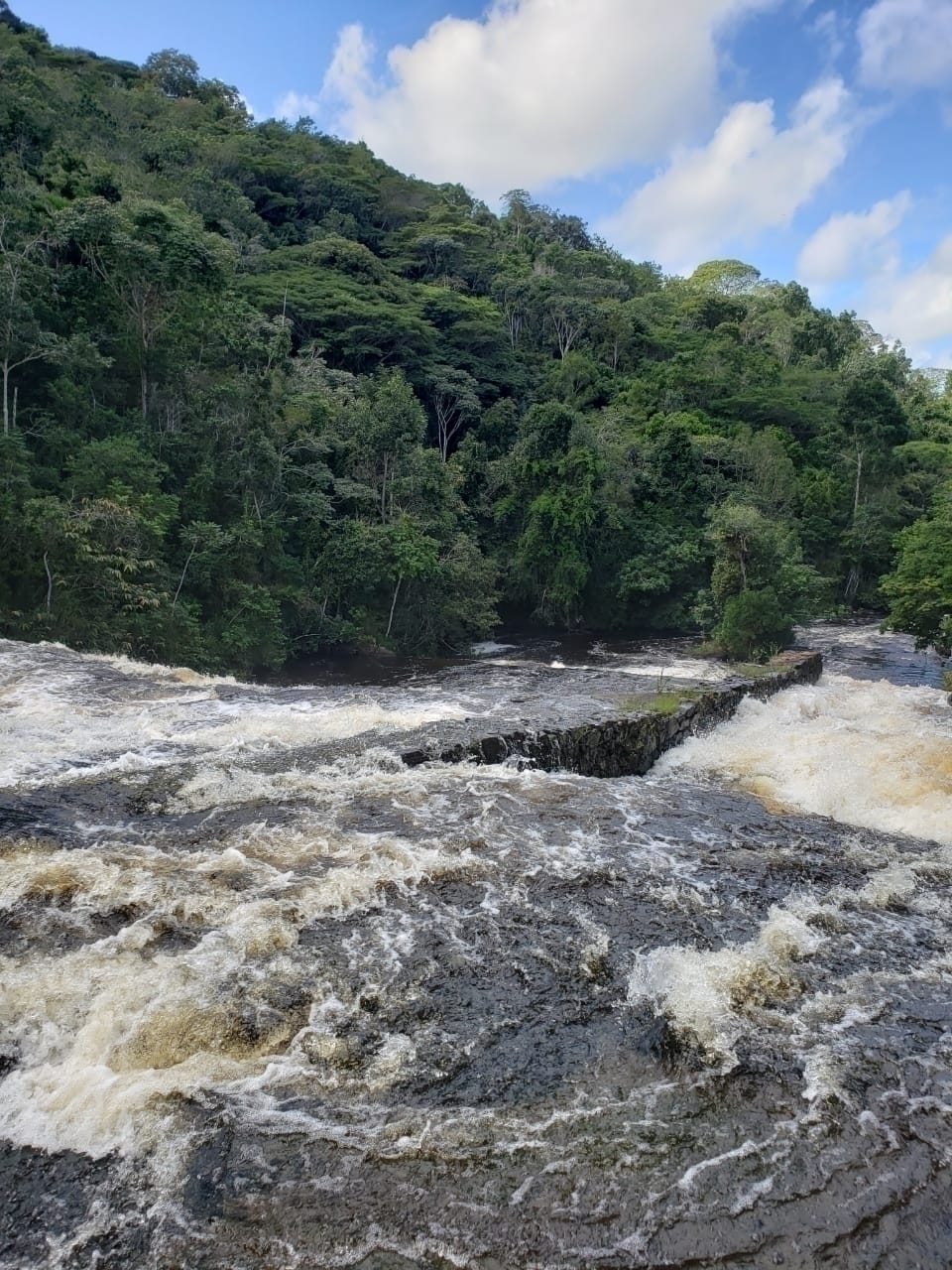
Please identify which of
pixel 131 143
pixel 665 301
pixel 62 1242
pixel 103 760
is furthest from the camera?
pixel 665 301

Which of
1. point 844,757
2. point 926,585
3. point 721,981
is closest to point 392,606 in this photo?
point 926,585

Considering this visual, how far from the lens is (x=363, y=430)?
63.8 feet

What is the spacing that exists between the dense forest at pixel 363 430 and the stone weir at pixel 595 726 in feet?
23.3

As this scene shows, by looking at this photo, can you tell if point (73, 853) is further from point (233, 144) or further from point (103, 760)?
point (233, 144)

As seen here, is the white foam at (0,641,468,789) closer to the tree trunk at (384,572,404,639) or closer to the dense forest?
the dense forest

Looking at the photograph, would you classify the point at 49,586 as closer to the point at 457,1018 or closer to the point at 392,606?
the point at 392,606

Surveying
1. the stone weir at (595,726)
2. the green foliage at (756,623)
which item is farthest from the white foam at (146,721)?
the green foliage at (756,623)

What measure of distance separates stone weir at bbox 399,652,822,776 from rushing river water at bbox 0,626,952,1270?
62 cm

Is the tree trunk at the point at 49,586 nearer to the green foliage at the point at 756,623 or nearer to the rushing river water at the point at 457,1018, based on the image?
the rushing river water at the point at 457,1018

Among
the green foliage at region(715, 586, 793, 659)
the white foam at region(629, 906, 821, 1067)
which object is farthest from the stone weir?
the green foliage at region(715, 586, 793, 659)

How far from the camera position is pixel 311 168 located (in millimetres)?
39594

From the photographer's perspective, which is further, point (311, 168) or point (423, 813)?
point (311, 168)

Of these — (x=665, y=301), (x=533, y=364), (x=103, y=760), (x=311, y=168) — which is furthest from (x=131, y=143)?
(x=103, y=760)

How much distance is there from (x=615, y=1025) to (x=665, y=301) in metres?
46.6
